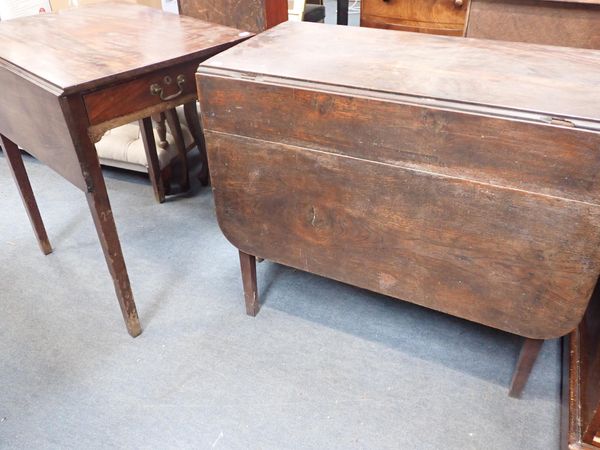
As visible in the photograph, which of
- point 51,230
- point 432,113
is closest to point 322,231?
point 432,113

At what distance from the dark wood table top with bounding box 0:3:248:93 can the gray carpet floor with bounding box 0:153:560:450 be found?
70cm

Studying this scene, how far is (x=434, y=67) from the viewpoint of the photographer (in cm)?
104

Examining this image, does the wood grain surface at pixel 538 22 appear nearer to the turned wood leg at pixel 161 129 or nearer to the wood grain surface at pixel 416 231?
the wood grain surface at pixel 416 231

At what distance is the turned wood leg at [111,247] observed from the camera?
3.76 ft

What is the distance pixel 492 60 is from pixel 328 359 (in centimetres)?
82

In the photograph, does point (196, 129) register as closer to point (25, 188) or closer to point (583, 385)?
point (25, 188)

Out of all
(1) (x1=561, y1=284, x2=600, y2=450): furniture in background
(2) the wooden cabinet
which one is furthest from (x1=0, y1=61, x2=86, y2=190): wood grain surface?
(2) the wooden cabinet

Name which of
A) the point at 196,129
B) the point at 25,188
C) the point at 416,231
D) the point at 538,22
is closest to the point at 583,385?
the point at 416,231

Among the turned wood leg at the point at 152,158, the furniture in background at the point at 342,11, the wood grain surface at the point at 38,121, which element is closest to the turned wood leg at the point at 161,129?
the turned wood leg at the point at 152,158

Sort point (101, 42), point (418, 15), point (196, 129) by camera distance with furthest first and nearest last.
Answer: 1. point (196, 129)
2. point (418, 15)
3. point (101, 42)

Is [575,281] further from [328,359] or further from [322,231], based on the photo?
[328,359]

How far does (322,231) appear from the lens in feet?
3.78

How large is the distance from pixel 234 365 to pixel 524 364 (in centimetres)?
70

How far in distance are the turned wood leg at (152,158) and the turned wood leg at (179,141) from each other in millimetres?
84
